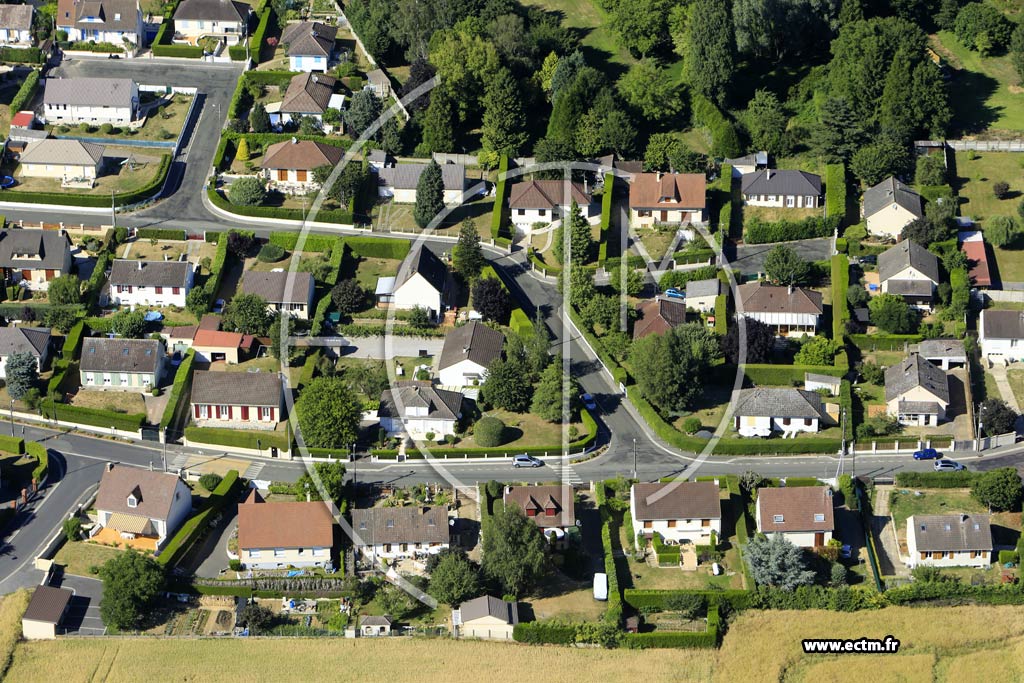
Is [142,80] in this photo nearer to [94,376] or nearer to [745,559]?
[94,376]

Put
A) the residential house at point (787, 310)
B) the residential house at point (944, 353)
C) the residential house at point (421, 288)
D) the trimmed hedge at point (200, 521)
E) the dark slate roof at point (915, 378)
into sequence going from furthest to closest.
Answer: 1. the residential house at point (421, 288)
2. the residential house at point (787, 310)
3. the residential house at point (944, 353)
4. the dark slate roof at point (915, 378)
5. the trimmed hedge at point (200, 521)

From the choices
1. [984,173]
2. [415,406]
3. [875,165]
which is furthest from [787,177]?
[415,406]

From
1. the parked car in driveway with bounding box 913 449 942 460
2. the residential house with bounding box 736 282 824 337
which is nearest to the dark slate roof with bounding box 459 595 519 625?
the parked car in driveway with bounding box 913 449 942 460

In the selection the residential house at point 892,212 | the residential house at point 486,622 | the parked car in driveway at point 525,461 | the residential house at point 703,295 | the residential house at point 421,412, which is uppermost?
the residential house at point 892,212

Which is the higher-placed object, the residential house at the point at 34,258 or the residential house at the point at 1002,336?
the residential house at the point at 34,258

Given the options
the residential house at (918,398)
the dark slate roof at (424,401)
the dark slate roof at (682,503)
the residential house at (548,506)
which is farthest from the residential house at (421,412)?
the residential house at (918,398)

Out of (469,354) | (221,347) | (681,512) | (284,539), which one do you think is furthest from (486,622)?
(221,347)

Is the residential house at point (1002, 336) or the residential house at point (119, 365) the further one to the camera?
the residential house at point (1002, 336)

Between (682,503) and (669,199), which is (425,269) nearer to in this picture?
(669,199)

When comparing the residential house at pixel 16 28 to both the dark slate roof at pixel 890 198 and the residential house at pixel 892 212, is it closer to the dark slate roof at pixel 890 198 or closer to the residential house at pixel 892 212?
the dark slate roof at pixel 890 198
